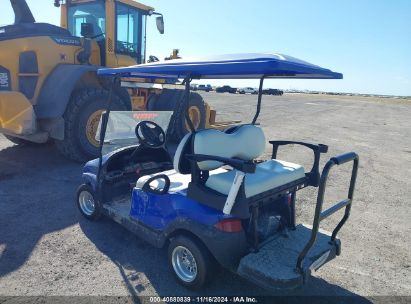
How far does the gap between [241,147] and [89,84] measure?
186 inches

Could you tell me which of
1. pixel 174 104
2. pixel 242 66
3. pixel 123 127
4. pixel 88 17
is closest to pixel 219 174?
pixel 242 66

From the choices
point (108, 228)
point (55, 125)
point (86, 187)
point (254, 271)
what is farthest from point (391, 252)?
point (55, 125)

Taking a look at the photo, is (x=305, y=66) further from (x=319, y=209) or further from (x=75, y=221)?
(x=75, y=221)

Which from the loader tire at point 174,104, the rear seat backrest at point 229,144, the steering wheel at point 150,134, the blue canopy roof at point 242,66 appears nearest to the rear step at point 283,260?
the rear seat backrest at point 229,144

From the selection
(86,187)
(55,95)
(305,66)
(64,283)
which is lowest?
(64,283)

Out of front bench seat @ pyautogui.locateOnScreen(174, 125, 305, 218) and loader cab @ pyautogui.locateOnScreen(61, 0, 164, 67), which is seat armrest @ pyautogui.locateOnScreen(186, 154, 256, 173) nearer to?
front bench seat @ pyautogui.locateOnScreen(174, 125, 305, 218)

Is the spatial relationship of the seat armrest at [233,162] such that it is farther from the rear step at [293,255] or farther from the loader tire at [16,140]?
the loader tire at [16,140]

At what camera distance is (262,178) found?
113 inches

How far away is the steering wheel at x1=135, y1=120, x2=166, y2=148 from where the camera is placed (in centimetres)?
394

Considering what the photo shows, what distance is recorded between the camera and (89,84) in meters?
6.84

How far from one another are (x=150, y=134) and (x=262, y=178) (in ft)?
5.67

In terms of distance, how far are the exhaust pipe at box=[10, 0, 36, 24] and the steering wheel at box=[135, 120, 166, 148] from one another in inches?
159

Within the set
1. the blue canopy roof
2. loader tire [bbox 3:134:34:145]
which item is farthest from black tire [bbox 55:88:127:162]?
the blue canopy roof

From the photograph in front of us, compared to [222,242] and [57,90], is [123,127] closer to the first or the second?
[222,242]
